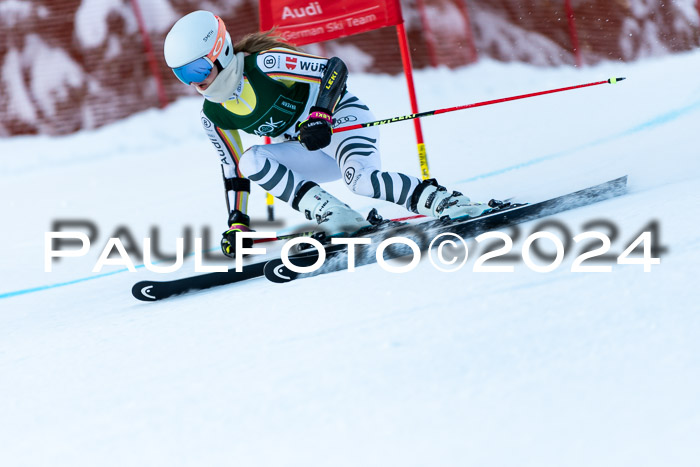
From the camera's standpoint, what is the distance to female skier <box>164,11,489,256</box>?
2.95 metres

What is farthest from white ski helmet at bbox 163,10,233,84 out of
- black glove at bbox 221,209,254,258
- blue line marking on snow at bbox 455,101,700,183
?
blue line marking on snow at bbox 455,101,700,183

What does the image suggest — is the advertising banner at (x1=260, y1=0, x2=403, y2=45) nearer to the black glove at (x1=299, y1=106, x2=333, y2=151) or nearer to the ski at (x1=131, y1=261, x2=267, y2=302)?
the black glove at (x1=299, y1=106, x2=333, y2=151)

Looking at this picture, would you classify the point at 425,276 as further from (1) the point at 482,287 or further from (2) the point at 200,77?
(2) the point at 200,77

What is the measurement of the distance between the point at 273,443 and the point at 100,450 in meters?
0.39

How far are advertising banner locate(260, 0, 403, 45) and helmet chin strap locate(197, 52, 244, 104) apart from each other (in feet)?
5.34

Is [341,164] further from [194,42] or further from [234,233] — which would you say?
[194,42]

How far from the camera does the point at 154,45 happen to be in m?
8.98

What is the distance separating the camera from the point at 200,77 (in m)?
2.94

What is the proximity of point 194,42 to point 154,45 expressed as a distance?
21.4ft

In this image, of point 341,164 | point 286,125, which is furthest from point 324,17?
point 341,164

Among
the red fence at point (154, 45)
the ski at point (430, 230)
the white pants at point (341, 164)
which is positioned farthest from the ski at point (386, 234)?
the red fence at point (154, 45)

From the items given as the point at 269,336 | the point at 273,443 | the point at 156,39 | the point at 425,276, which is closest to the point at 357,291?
the point at 425,276

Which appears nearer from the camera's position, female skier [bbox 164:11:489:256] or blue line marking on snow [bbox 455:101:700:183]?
female skier [bbox 164:11:489:256]

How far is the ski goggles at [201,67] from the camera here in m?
2.90
